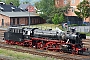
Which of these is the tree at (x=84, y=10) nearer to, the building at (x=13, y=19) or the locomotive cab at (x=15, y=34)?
the building at (x=13, y=19)

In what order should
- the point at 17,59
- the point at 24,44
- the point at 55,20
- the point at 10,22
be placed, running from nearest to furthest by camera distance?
the point at 17,59
the point at 24,44
the point at 55,20
the point at 10,22

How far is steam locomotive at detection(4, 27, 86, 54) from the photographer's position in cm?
2509

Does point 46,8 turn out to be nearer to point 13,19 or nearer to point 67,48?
point 13,19

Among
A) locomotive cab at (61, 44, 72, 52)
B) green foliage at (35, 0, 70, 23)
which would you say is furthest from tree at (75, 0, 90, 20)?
locomotive cab at (61, 44, 72, 52)

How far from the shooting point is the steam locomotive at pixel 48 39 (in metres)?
25.1

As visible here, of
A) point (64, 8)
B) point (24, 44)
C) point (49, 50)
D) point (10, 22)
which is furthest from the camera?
point (64, 8)

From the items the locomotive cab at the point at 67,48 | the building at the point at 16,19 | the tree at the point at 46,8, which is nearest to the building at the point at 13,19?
the building at the point at 16,19

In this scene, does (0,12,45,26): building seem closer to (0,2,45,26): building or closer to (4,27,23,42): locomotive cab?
(0,2,45,26): building

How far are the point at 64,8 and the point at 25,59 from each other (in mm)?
49310

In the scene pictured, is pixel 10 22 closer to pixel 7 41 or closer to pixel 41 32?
pixel 7 41

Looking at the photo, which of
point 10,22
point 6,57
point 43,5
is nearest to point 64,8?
point 43,5

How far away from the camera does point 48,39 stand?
1067 inches

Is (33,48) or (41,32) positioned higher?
(41,32)

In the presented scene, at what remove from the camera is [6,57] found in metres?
22.1
